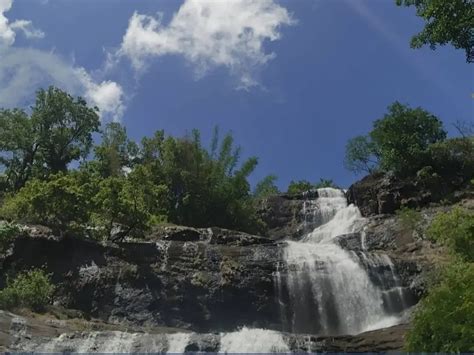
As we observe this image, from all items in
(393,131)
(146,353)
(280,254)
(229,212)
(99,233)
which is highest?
(393,131)

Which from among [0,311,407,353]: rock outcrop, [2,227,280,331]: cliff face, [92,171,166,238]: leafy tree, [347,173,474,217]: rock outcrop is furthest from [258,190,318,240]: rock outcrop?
[0,311,407,353]: rock outcrop

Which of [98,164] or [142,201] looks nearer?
[142,201]

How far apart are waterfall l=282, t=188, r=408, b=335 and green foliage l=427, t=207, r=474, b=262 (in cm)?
587

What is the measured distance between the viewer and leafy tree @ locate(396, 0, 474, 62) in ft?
45.9

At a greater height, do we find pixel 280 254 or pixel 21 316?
pixel 280 254

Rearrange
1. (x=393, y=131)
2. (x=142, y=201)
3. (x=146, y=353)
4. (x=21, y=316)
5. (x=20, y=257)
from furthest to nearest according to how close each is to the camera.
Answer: (x=393, y=131) < (x=142, y=201) < (x=20, y=257) < (x=21, y=316) < (x=146, y=353)

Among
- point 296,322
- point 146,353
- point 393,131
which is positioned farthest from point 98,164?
point 146,353

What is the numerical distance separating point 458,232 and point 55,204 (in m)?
18.1

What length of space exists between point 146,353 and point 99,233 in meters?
10.7

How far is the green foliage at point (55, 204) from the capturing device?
27.5 m

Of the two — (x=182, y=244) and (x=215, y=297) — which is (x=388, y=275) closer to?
(x=215, y=297)

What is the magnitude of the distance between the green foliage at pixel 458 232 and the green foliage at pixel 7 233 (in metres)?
17.4

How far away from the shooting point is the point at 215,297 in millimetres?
25156

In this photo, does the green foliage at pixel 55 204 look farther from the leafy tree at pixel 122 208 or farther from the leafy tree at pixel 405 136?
the leafy tree at pixel 405 136
